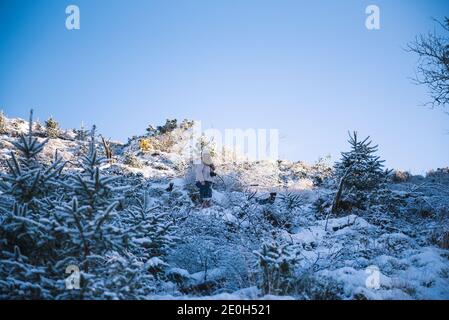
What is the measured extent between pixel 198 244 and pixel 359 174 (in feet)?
17.8

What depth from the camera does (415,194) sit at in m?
10.6

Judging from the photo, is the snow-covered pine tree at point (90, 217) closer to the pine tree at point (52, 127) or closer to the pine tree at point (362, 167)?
the pine tree at point (362, 167)

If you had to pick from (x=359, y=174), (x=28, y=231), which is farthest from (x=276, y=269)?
(x=359, y=174)

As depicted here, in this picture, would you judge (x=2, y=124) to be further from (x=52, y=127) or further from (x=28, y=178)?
(x=28, y=178)

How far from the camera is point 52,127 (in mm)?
17641

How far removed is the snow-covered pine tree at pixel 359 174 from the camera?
955cm

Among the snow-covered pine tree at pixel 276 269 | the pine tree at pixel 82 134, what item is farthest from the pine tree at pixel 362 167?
the pine tree at pixel 82 134

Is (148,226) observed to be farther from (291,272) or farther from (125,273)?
(291,272)

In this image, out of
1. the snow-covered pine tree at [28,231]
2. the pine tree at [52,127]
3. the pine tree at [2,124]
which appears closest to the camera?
the snow-covered pine tree at [28,231]

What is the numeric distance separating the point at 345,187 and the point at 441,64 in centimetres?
561

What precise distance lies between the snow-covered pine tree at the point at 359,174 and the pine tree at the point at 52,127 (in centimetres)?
1338
